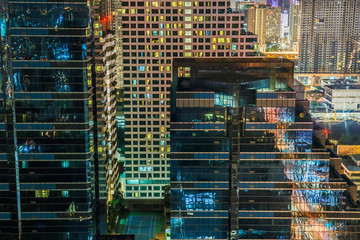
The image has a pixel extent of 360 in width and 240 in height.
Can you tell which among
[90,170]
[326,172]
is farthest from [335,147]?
[90,170]

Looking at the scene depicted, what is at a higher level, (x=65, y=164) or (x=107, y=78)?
(x=107, y=78)

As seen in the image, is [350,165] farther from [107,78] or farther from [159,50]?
[107,78]

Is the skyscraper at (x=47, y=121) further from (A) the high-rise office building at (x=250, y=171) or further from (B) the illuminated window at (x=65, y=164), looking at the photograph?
(A) the high-rise office building at (x=250, y=171)

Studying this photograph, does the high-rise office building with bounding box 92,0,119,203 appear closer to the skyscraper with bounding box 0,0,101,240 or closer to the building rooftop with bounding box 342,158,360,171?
the skyscraper with bounding box 0,0,101,240

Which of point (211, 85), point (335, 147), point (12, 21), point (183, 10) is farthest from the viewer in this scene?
point (335, 147)

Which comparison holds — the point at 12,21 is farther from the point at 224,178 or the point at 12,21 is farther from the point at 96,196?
the point at 224,178

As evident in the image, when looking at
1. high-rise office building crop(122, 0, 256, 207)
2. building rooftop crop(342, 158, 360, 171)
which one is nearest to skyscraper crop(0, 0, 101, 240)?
high-rise office building crop(122, 0, 256, 207)

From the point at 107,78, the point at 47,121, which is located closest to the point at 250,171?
the point at 47,121

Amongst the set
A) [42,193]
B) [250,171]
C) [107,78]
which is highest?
[107,78]
